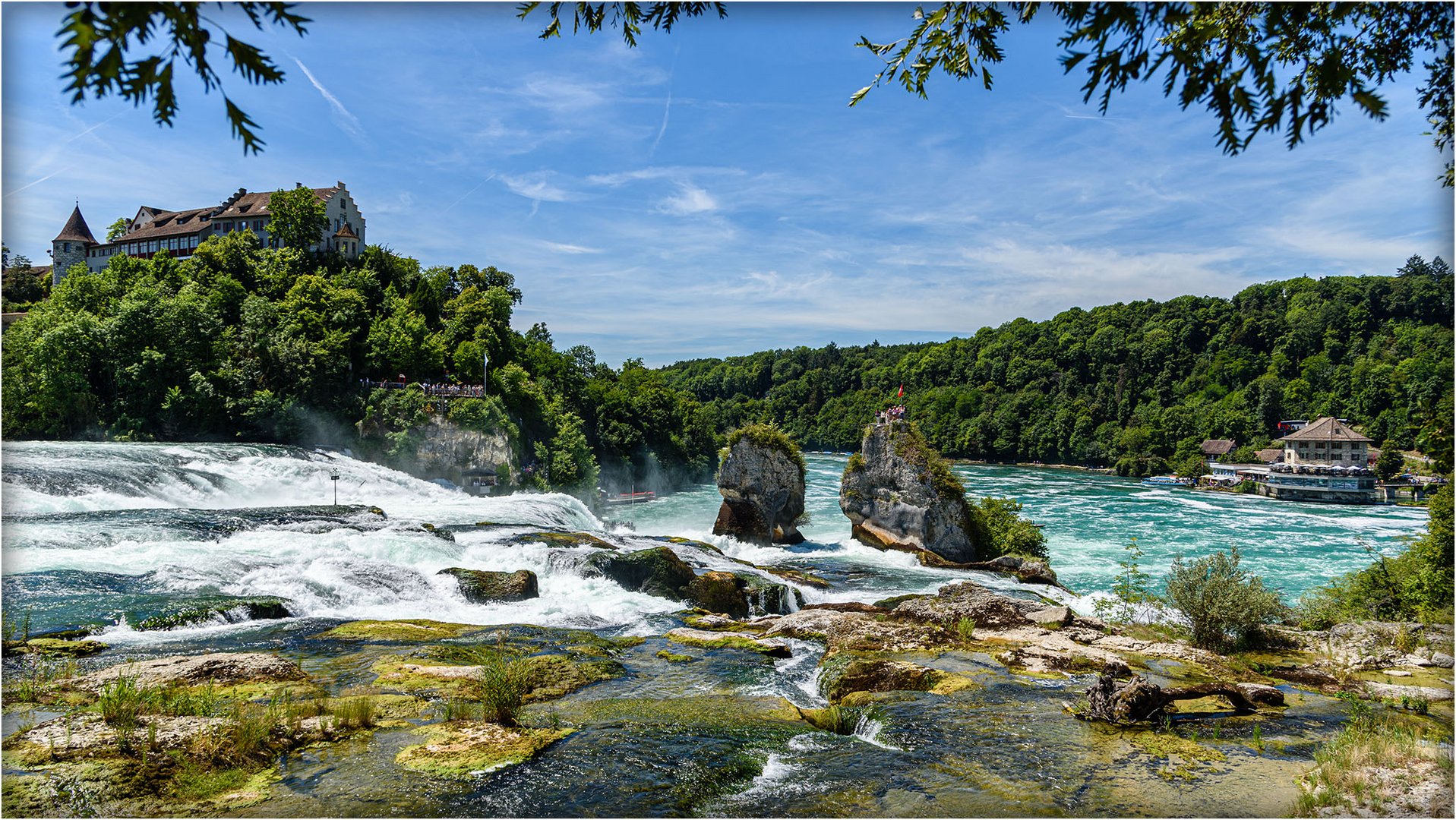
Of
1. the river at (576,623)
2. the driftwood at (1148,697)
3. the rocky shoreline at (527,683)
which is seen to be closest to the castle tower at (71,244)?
the river at (576,623)

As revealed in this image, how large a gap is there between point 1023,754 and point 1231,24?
21.7 ft

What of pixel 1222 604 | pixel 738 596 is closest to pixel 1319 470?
pixel 1222 604

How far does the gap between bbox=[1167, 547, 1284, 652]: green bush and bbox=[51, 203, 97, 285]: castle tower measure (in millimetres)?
93691

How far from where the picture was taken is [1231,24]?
12.1 ft

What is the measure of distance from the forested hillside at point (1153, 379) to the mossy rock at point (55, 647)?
194ft

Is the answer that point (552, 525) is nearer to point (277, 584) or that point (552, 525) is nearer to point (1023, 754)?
point (277, 584)

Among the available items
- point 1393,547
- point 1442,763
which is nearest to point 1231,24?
point 1442,763

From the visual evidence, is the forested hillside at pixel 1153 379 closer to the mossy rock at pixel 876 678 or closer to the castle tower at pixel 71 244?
the mossy rock at pixel 876 678

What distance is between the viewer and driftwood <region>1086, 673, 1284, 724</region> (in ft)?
25.7

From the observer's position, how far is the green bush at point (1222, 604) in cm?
1230

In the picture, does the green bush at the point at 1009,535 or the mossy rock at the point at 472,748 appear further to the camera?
the green bush at the point at 1009,535

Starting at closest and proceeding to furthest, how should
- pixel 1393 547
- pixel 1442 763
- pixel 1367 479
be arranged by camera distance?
1. pixel 1442 763
2. pixel 1393 547
3. pixel 1367 479

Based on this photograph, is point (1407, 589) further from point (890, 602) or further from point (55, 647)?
point (55, 647)

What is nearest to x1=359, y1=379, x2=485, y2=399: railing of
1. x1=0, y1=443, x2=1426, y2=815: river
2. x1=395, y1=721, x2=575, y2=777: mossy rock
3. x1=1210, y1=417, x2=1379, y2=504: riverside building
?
x1=0, y1=443, x2=1426, y2=815: river
